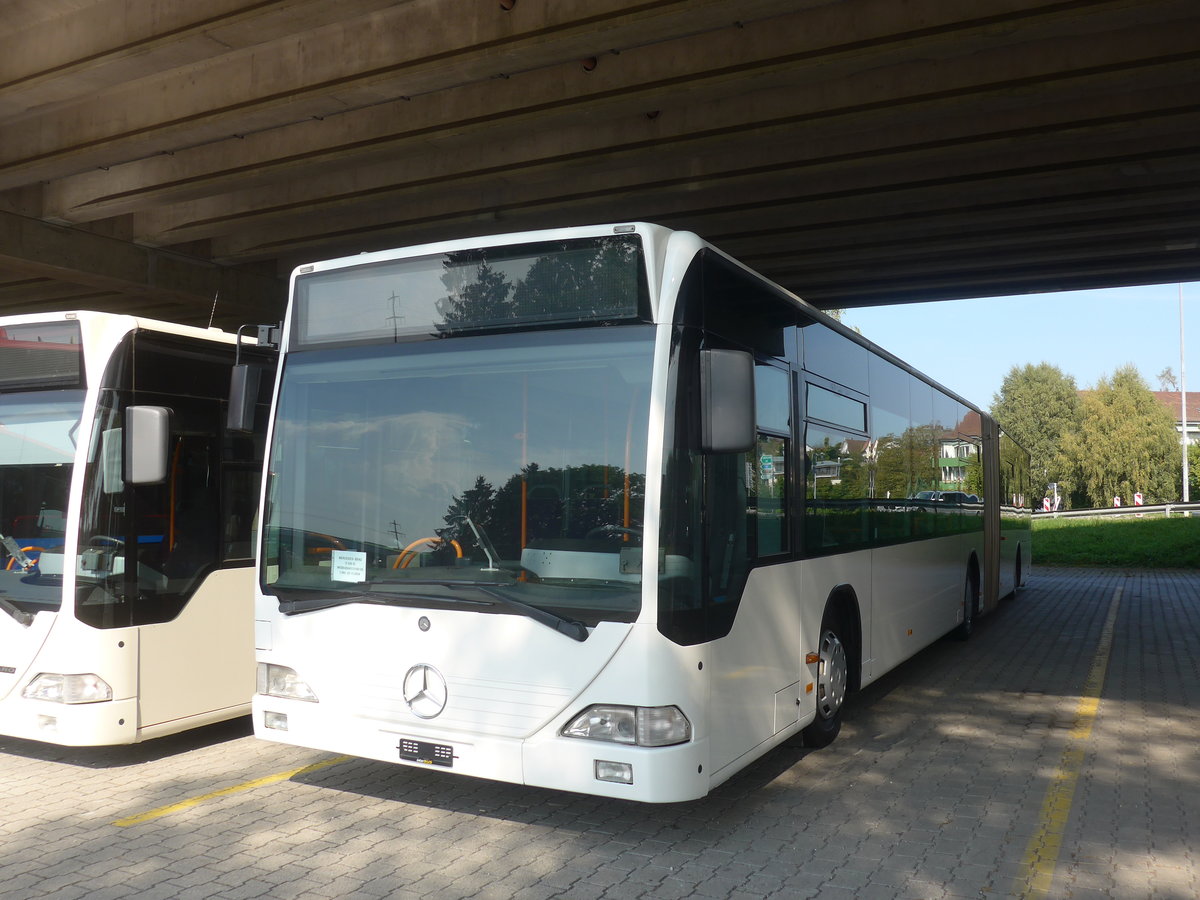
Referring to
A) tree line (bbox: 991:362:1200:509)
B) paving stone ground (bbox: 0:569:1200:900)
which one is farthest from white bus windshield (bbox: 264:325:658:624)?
tree line (bbox: 991:362:1200:509)

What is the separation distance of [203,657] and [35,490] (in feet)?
4.90

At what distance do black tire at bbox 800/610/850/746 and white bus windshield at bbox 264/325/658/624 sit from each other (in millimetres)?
2477

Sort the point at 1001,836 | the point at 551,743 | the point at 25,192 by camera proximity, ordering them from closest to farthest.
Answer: the point at 551,743 → the point at 1001,836 → the point at 25,192

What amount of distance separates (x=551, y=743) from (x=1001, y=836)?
237 centimetres

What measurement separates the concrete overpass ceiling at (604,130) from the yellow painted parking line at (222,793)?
243 inches

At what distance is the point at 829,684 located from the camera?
22.7 ft

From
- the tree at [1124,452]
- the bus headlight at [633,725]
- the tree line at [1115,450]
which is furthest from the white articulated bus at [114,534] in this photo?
the tree at [1124,452]

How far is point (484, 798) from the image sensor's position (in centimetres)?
587

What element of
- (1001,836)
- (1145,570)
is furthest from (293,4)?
(1145,570)

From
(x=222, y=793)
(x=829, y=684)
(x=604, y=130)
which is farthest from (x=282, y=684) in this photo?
(x=604, y=130)

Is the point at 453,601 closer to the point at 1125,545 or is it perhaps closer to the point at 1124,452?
the point at 1125,545

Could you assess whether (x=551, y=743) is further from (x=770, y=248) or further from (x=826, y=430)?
(x=770, y=248)

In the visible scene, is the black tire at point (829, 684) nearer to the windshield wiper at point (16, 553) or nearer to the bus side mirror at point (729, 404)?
the bus side mirror at point (729, 404)

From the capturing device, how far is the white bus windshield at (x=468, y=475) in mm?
4805
